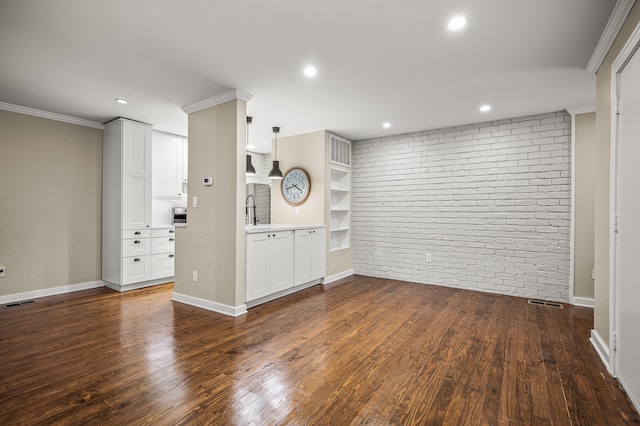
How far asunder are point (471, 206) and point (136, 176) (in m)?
4.96

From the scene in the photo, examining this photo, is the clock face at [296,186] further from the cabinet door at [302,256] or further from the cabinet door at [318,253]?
the cabinet door at [302,256]

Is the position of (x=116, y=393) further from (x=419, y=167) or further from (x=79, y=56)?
(x=419, y=167)

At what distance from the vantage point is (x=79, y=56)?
8.70 feet

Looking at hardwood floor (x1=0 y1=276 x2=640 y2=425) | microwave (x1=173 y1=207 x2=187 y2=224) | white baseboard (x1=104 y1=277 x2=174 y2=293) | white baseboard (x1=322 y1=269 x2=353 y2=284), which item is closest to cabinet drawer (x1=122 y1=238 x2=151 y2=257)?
white baseboard (x1=104 y1=277 x2=174 y2=293)

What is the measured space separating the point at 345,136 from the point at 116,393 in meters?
4.61

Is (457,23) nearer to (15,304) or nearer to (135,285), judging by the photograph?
(135,285)

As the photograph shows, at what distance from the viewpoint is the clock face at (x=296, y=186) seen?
5129 mm

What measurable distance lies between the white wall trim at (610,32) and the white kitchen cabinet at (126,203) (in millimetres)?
5229

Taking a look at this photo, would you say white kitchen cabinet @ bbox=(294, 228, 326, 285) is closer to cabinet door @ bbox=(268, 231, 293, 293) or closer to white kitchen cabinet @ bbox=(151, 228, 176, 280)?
cabinet door @ bbox=(268, 231, 293, 293)

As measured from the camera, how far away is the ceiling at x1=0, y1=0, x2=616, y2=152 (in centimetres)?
207

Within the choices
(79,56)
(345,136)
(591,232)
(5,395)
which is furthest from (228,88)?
(591,232)

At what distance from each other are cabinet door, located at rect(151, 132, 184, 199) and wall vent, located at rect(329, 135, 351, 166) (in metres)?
2.59

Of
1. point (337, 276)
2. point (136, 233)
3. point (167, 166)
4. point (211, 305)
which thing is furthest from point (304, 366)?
point (167, 166)

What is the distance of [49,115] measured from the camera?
4.15 metres
